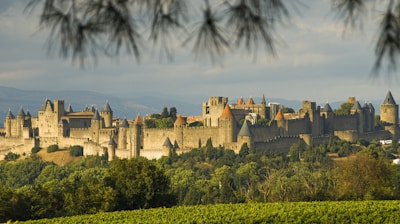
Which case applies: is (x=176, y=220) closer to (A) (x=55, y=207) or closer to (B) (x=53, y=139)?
(A) (x=55, y=207)

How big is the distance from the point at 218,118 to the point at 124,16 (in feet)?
185

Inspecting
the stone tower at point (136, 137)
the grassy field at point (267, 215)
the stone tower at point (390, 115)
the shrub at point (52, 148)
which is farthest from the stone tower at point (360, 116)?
the grassy field at point (267, 215)

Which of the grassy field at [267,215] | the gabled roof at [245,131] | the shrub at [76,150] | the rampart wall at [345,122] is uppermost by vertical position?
the rampart wall at [345,122]

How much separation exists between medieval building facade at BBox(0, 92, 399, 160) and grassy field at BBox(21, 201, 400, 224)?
36169mm

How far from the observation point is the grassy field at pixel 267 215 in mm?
18172

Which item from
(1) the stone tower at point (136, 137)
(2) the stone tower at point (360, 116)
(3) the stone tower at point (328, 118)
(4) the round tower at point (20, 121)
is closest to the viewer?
(1) the stone tower at point (136, 137)

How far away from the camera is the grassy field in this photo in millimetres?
18172

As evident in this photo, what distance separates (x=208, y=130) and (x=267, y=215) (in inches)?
1592

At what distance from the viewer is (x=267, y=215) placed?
728 inches

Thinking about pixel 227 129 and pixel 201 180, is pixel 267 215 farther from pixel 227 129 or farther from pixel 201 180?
pixel 227 129

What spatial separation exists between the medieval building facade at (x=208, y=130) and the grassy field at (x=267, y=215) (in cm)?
3617

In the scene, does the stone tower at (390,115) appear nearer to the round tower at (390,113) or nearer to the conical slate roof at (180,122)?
the round tower at (390,113)

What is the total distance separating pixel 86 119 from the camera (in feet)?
240

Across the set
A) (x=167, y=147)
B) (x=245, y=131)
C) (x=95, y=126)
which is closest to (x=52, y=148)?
(x=95, y=126)
